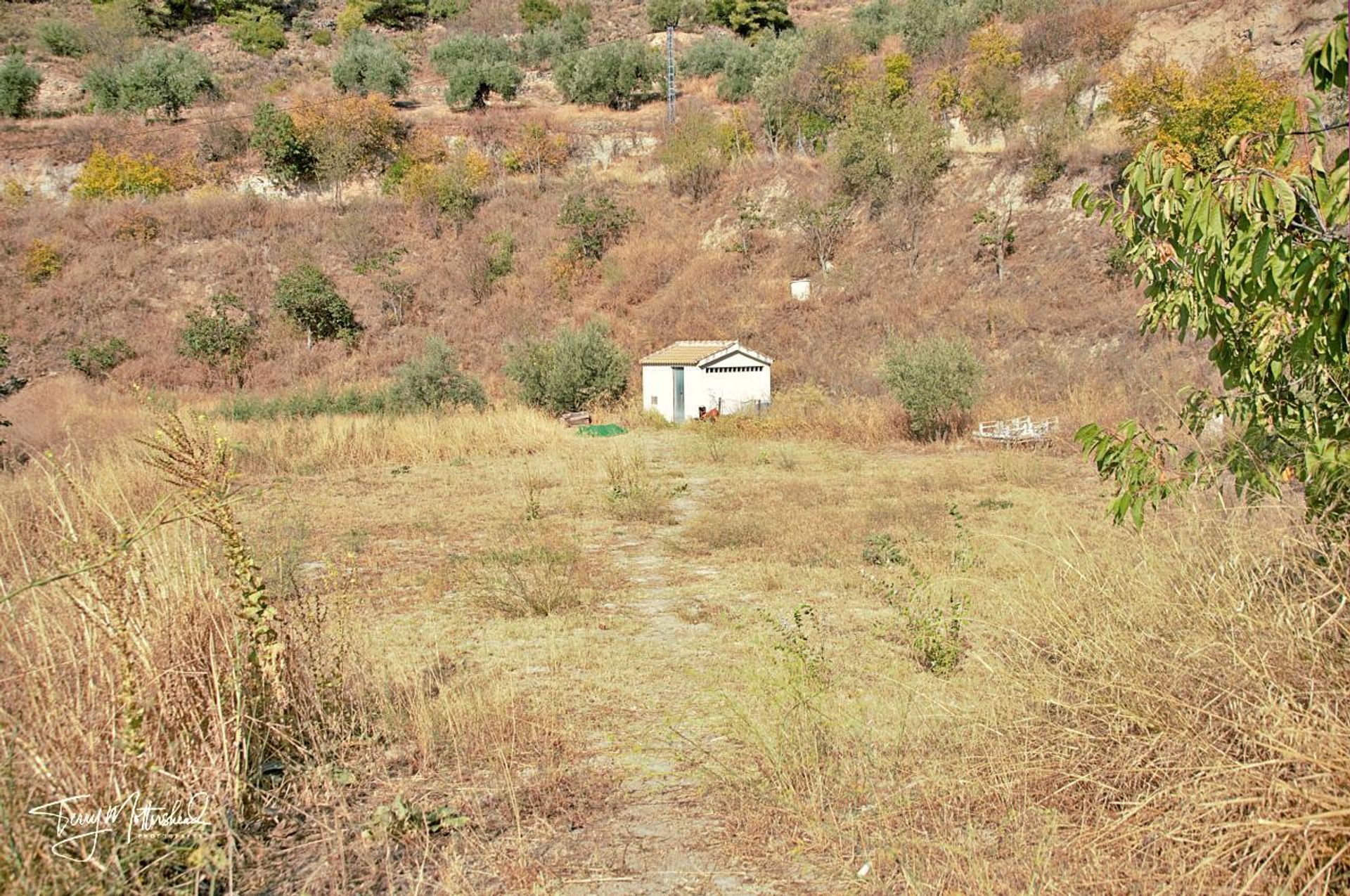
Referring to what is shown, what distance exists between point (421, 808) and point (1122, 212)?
355 cm

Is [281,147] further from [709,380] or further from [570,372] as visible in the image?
[709,380]

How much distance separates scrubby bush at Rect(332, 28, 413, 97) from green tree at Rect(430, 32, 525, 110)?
2557 millimetres

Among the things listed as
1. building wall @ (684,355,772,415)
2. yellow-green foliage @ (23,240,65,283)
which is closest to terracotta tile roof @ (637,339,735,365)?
building wall @ (684,355,772,415)

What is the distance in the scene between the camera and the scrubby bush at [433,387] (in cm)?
2075

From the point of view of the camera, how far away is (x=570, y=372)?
22172mm

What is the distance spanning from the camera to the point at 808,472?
13.9 m

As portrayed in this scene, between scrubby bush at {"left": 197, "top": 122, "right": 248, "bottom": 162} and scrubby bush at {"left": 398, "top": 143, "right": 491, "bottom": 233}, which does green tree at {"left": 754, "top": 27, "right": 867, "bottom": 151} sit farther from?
scrubby bush at {"left": 197, "top": 122, "right": 248, "bottom": 162}

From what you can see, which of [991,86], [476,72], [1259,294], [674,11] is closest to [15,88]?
[476,72]

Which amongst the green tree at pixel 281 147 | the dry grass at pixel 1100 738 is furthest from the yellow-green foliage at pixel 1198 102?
the green tree at pixel 281 147

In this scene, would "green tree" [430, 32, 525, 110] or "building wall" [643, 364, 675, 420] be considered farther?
"green tree" [430, 32, 525, 110]

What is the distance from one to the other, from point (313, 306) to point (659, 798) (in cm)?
2882

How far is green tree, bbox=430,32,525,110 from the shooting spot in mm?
44312

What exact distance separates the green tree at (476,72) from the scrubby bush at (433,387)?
91.5 feet

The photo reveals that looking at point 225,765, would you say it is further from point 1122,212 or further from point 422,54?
point 422,54
